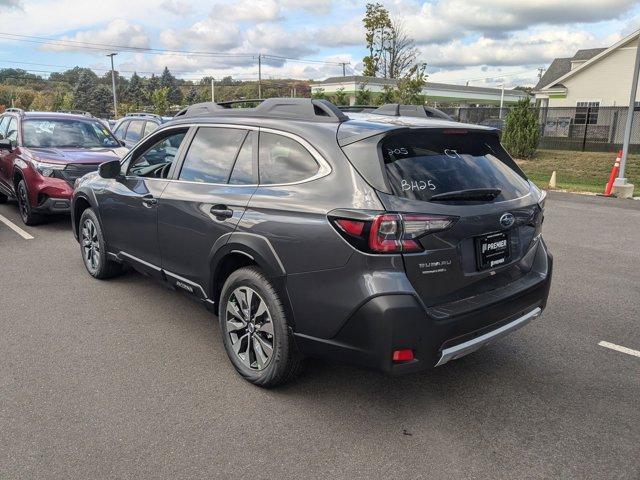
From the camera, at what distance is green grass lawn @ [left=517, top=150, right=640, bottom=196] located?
53.6 ft

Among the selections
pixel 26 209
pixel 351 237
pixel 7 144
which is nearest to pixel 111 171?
pixel 351 237

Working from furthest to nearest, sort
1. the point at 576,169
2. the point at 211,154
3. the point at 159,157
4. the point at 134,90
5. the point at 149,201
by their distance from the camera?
the point at 134,90 < the point at 576,169 < the point at 159,157 < the point at 149,201 < the point at 211,154

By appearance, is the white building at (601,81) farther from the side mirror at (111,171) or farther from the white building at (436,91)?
the side mirror at (111,171)

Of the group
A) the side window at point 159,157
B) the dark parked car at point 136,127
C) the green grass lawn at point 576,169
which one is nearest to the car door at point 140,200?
the side window at point 159,157

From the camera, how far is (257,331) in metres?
3.53

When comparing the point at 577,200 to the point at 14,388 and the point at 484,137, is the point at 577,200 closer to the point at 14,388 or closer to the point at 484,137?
the point at 484,137

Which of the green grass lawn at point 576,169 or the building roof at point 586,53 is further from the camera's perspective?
the building roof at point 586,53

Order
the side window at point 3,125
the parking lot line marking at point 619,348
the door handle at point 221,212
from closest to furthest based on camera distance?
the door handle at point 221,212 → the parking lot line marking at point 619,348 → the side window at point 3,125

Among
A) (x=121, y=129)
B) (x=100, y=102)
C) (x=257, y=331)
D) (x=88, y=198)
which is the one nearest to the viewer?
(x=257, y=331)

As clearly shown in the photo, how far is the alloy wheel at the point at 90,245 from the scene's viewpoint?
18.9ft

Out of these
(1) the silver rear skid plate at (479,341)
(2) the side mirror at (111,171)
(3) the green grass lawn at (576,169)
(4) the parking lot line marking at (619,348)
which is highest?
(2) the side mirror at (111,171)

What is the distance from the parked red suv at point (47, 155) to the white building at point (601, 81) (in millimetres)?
30727

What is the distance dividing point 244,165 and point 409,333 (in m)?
1.68

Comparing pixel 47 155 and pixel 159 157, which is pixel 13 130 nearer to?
pixel 47 155
